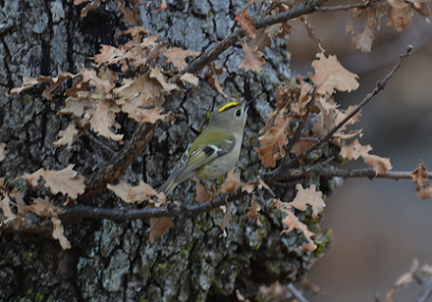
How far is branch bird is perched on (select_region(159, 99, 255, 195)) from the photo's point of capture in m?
1.97

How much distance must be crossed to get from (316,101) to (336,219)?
382 cm

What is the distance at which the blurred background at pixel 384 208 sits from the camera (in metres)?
4.81

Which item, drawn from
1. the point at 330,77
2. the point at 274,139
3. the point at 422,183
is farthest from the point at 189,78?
the point at 422,183

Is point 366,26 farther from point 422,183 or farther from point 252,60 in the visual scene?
point 422,183

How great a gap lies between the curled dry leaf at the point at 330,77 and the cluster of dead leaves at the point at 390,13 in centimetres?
31

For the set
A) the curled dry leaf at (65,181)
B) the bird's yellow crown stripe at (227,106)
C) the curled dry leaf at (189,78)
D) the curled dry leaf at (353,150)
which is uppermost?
the curled dry leaf at (189,78)

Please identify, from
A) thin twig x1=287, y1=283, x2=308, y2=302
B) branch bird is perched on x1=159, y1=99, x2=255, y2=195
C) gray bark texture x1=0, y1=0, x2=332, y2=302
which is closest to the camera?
gray bark texture x1=0, y1=0, x2=332, y2=302

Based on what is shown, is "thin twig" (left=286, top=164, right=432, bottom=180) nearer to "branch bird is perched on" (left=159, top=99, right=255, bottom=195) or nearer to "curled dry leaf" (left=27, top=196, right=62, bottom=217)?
"branch bird is perched on" (left=159, top=99, right=255, bottom=195)

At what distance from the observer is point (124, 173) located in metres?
1.86

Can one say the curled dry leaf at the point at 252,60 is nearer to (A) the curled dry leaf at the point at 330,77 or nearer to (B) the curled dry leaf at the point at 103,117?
(A) the curled dry leaf at the point at 330,77

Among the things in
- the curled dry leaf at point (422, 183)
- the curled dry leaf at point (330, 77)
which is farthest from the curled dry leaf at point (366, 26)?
the curled dry leaf at point (422, 183)

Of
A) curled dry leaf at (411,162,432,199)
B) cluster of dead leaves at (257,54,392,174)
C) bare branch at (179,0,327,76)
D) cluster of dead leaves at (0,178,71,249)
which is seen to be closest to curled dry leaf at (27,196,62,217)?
cluster of dead leaves at (0,178,71,249)

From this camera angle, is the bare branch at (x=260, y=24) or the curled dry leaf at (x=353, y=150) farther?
the curled dry leaf at (x=353, y=150)

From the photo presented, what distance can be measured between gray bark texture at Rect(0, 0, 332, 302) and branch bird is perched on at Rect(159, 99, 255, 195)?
1.8 inches
